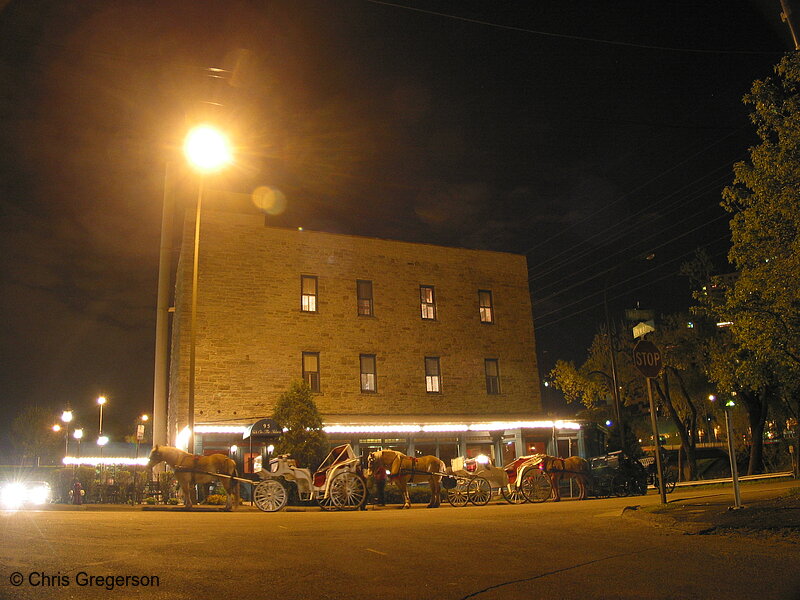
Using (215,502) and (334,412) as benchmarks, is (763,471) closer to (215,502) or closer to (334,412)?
(334,412)

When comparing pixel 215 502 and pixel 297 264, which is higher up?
pixel 297 264

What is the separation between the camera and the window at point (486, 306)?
112ft

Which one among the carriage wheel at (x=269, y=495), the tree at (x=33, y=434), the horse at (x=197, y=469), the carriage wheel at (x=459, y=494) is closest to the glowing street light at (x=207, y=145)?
the horse at (x=197, y=469)

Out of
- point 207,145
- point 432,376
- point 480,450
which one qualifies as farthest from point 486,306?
point 207,145

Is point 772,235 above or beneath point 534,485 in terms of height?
above

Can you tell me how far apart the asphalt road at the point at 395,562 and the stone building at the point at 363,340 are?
574 inches

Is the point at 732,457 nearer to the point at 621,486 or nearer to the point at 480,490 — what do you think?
the point at 480,490

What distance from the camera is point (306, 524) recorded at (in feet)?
43.3

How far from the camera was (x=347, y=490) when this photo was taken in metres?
19.5

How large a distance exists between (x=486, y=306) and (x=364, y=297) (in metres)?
6.48

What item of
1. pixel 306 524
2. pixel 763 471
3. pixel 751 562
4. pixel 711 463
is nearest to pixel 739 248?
pixel 751 562

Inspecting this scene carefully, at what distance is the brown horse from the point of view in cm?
2170

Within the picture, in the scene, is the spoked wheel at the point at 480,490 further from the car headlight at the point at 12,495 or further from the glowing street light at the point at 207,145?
the car headlight at the point at 12,495

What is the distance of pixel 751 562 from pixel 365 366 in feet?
75.8
